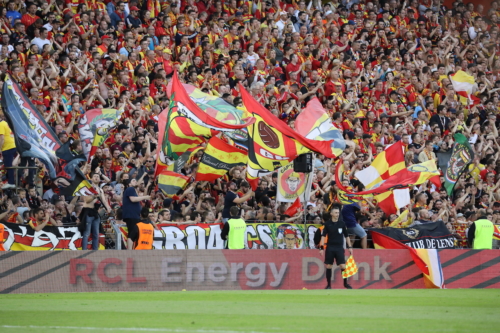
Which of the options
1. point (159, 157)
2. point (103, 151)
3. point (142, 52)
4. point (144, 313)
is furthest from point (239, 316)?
point (142, 52)

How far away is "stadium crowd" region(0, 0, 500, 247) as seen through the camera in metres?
16.2

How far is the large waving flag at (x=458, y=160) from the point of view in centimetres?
2055

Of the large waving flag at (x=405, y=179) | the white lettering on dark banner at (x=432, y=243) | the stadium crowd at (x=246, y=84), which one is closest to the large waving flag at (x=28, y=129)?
the stadium crowd at (x=246, y=84)

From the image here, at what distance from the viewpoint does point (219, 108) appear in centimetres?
1730

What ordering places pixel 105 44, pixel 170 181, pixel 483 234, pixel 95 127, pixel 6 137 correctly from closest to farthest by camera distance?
pixel 6 137, pixel 170 181, pixel 95 127, pixel 483 234, pixel 105 44

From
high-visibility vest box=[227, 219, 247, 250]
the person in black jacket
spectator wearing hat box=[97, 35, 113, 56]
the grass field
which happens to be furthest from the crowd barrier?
the person in black jacket

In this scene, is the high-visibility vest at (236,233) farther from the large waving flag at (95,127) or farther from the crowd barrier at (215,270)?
the large waving flag at (95,127)

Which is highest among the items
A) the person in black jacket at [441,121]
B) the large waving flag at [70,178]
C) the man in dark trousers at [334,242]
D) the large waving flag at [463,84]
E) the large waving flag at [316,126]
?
the large waving flag at [463,84]

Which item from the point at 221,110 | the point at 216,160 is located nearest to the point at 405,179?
the point at 216,160

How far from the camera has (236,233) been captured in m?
14.6

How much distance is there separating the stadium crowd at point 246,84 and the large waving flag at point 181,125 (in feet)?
3.56

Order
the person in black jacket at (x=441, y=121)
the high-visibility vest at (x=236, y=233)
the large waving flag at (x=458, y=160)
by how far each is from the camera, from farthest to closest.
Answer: the person in black jacket at (x=441, y=121) → the large waving flag at (x=458, y=160) → the high-visibility vest at (x=236, y=233)

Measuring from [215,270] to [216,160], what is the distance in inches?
128

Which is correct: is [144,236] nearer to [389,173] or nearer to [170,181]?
[170,181]
